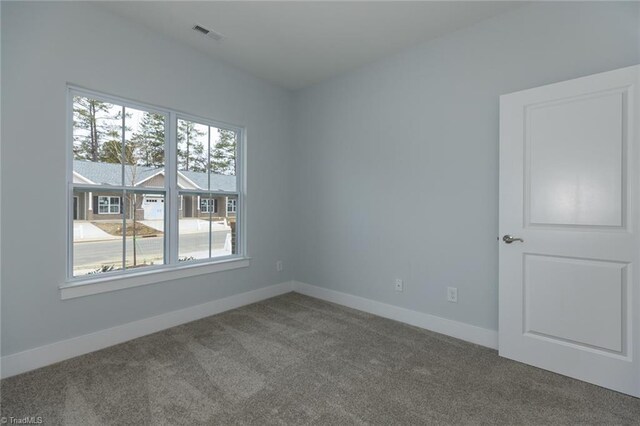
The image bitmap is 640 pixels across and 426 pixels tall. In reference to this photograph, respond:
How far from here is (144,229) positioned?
2.82m

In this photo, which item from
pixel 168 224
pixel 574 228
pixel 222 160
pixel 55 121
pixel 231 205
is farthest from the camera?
pixel 231 205

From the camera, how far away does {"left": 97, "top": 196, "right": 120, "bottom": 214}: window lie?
2.55m

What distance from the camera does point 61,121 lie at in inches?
89.6

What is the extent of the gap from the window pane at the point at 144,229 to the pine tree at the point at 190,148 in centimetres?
Answer: 43

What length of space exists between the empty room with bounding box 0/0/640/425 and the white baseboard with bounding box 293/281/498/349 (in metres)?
0.02

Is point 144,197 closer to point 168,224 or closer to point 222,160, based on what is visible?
point 168,224

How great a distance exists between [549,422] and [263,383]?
167 centimetres

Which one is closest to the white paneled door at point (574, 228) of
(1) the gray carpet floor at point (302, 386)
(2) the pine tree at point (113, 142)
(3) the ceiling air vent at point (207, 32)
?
(1) the gray carpet floor at point (302, 386)

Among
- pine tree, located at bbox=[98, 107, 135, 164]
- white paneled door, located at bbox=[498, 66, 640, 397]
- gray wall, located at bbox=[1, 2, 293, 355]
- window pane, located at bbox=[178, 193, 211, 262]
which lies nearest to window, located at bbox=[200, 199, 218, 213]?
window pane, located at bbox=[178, 193, 211, 262]

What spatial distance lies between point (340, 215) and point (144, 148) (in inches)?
84.4

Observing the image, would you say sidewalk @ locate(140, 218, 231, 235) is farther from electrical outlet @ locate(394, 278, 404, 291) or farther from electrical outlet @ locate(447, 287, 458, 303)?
electrical outlet @ locate(447, 287, 458, 303)

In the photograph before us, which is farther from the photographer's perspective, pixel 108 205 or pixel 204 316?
pixel 204 316

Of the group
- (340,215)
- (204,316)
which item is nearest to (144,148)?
(204,316)

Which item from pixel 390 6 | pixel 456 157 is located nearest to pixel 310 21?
pixel 390 6
